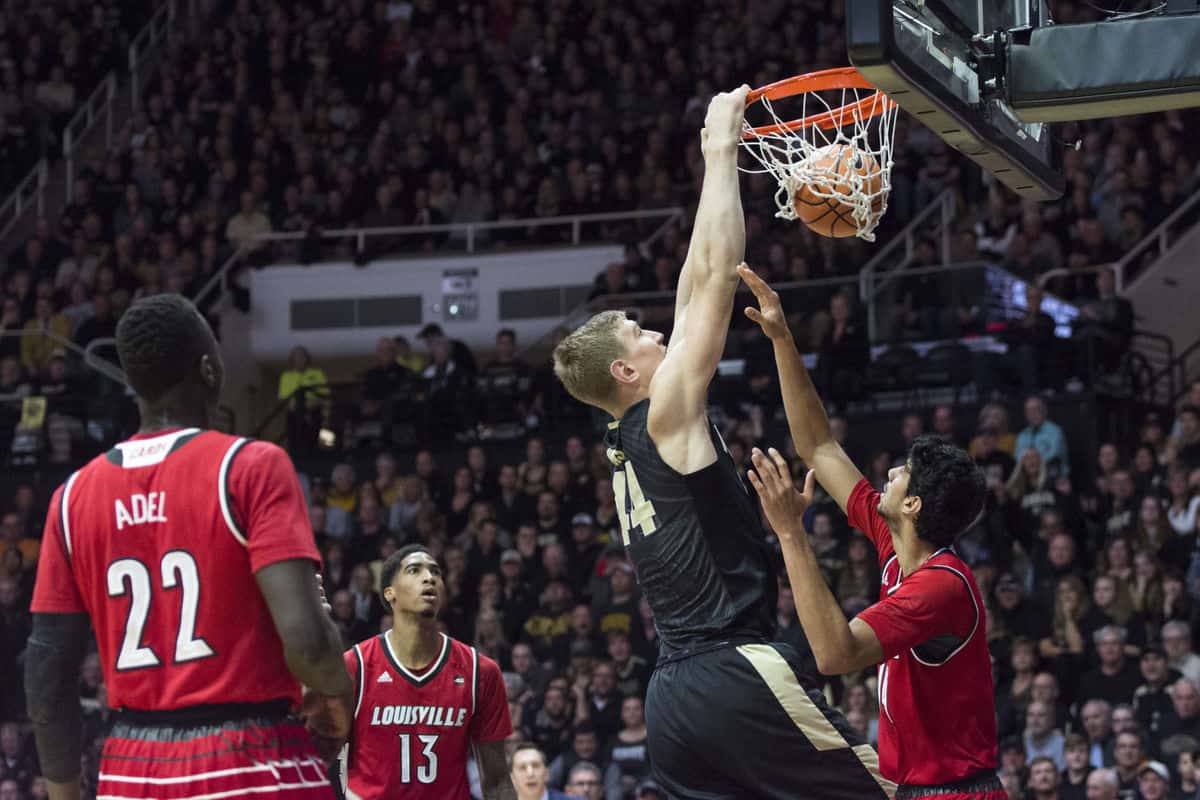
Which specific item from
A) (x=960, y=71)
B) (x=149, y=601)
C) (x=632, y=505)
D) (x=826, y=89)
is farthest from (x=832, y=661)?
(x=826, y=89)

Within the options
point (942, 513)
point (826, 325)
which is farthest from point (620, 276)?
point (942, 513)

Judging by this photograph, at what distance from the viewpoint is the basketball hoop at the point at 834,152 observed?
6.03m

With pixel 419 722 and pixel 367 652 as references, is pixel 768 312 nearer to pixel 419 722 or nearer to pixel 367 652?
pixel 419 722

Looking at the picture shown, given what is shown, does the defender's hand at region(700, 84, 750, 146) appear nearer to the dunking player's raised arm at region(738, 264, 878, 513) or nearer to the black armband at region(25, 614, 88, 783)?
the dunking player's raised arm at region(738, 264, 878, 513)

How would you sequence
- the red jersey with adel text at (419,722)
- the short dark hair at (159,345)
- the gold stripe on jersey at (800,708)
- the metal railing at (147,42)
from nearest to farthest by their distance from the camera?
1. the short dark hair at (159,345)
2. the gold stripe on jersey at (800,708)
3. the red jersey with adel text at (419,722)
4. the metal railing at (147,42)

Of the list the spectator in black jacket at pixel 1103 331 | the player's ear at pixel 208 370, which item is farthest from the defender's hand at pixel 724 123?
the spectator in black jacket at pixel 1103 331

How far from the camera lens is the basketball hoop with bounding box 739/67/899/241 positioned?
6.03 meters

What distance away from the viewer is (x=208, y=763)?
3.94m

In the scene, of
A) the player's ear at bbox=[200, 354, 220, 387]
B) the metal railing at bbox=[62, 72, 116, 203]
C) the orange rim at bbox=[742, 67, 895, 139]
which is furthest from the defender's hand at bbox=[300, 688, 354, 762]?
the metal railing at bbox=[62, 72, 116, 203]

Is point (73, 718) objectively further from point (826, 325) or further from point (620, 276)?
point (620, 276)

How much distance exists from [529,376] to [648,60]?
5.38 m

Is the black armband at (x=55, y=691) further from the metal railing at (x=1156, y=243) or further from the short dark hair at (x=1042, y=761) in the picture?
the metal railing at (x=1156, y=243)

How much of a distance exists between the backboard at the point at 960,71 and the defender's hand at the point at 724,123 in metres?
0.38

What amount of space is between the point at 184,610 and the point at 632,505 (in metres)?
1.57
